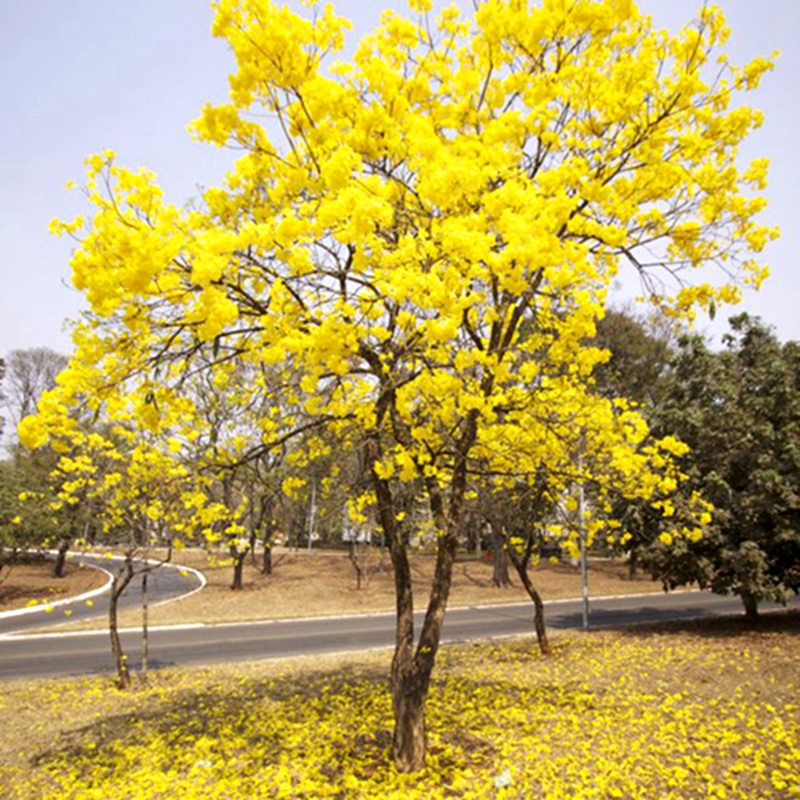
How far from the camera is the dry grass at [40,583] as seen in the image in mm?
19188

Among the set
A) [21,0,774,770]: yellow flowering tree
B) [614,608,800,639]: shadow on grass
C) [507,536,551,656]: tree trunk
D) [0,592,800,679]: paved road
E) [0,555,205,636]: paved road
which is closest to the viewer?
[21,0,774,770]: yellow flowering tree

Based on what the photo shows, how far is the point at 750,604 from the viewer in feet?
39.8

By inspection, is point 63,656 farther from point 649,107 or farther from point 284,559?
point 284,559

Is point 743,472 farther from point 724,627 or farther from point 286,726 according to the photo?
point 286,726

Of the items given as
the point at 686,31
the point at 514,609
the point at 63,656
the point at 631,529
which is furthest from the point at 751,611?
the point at 63,656

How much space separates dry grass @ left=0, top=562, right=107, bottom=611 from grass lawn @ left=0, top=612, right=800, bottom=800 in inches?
470

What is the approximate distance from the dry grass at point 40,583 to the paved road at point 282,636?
194 inches

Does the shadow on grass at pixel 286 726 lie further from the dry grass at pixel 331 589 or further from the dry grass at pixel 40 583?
the dry grass at pixel 40 583

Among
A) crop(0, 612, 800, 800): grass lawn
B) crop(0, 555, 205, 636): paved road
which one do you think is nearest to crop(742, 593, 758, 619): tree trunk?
crop(0, 612, 800, 800): grass lawn

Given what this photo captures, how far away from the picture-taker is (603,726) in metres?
5.72

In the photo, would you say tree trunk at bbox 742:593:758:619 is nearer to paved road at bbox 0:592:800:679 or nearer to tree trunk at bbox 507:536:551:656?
paved road at bbox 0:592:800:679

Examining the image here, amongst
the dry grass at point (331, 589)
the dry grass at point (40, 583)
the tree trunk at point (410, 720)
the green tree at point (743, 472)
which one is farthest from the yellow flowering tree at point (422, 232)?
the dry grass at point (40, 583)

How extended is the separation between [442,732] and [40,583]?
75.8 ft

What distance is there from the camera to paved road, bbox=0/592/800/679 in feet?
35.7
